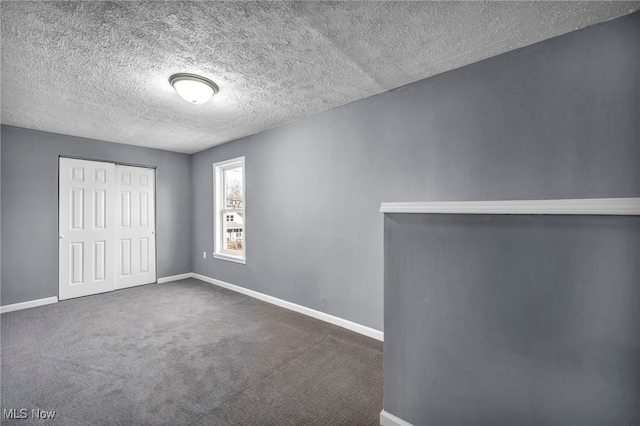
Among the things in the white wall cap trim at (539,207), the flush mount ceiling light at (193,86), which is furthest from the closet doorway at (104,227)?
the white wall cap trim at (539,207)

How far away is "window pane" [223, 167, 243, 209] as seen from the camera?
4.95m

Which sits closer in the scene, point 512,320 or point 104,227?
Result: point 512,320

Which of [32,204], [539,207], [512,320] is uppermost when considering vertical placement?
[32,204]

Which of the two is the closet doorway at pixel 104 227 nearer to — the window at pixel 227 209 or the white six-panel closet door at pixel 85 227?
the white six-panel closet door at pixel 85 227

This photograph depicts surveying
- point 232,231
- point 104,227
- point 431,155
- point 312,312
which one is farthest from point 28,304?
point 431,155

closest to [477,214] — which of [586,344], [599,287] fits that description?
[599,287]

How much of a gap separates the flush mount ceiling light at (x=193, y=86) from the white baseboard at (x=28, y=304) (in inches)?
147

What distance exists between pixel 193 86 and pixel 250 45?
75 cm

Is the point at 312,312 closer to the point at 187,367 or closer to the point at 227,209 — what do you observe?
the point at 187,367

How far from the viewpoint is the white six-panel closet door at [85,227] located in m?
4.00

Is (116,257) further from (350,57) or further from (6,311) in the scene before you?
(350,57)

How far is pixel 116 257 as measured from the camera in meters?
4.49

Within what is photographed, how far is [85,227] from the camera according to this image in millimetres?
4180

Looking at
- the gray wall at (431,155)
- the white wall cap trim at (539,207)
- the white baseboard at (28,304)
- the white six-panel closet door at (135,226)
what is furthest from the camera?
the white six-panel closet door at (135,226)
